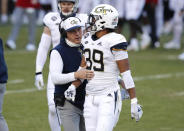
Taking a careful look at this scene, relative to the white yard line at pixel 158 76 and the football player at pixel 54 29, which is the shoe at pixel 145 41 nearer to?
the white yard line at pixel 158 76

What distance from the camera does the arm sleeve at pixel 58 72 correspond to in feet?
20.3

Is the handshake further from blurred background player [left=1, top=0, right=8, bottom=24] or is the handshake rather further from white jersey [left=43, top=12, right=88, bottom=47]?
blurred background player [left=1, top=0, right=8, bottom=24]

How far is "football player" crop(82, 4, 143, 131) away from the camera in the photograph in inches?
235

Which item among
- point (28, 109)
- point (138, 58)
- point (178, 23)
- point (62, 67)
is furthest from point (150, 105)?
point (178, 23)

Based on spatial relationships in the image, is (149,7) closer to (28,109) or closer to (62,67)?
(28,109)

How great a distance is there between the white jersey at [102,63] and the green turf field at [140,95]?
7.61ft

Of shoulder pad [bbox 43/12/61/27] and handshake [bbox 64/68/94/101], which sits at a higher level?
shoulder pad [bbox 43/12/61/27]

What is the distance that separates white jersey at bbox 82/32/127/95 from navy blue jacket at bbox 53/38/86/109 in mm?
252

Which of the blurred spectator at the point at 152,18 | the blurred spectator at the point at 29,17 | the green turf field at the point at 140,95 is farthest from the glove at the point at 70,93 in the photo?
the blurred spectator at the point at 152,18

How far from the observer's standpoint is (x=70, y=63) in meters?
6.36

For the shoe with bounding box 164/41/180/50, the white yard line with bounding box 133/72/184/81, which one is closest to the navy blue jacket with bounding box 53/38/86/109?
the white yard line with bounding box 133/72/184/81

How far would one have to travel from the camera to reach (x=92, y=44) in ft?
20.0

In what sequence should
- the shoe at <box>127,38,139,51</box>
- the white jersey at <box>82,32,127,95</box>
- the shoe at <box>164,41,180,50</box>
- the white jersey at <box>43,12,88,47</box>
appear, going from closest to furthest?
1. the white jersey at <box>82,32,127,95</box>
2. the white jersey at <box>43,12,88,47</box>
3. the shoe at <box>127,38,139,51</box>
4. the shoe at <box>164,41,180,50</box>

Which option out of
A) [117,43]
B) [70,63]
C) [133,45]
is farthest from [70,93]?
[133,45]
